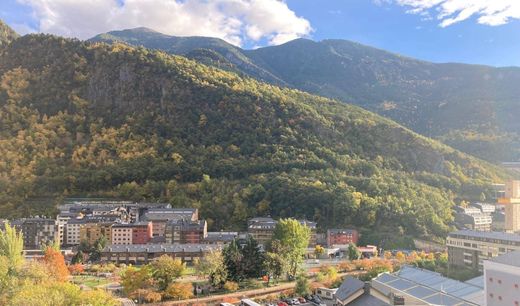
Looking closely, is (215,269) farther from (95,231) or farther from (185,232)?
(95,231)

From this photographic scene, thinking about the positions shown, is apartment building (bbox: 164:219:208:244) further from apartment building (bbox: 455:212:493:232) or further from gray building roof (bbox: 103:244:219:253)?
apartment building (bbox: 455:212:493:232)

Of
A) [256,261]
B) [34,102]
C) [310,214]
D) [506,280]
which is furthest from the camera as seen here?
[34,102]

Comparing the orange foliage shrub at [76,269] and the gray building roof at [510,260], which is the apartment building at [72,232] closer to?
the orange foliage shrub at [76,269]

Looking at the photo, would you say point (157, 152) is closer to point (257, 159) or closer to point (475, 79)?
point (257, 159)

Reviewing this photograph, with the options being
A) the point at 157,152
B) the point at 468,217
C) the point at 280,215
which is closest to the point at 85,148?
the point at 157,152

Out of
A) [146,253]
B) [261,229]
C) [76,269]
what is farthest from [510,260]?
[261,229]
